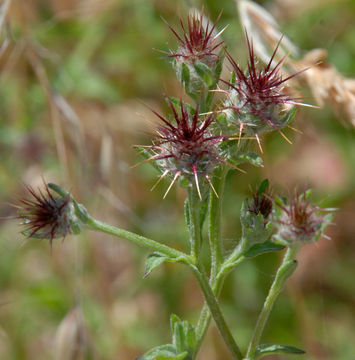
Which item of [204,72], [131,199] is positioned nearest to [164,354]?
[204,72]

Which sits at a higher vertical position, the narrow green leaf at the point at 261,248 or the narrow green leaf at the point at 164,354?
the narrow green leaf at the point at 261,248

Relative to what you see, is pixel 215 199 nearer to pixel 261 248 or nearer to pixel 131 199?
pixel 261 248

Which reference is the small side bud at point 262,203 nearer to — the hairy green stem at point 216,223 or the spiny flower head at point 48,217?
the hairy green stem at point 216,223

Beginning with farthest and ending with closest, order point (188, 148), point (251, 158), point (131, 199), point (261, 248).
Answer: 1. point (131, 199)
2. point (261, 248)
3. point (251, 158)
4. point (188, 148)

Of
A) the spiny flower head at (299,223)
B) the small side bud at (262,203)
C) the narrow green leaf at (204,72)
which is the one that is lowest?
the spiny flower head at (299,223)

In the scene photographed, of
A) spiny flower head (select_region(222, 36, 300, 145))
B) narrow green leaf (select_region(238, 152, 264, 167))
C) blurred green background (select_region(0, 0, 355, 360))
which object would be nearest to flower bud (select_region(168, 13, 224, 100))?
spiny flower head (select_region(222, 36, 300, 145))

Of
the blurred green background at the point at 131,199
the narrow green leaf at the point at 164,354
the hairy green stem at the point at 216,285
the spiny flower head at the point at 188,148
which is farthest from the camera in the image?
the blurred green background at the point at 131,199

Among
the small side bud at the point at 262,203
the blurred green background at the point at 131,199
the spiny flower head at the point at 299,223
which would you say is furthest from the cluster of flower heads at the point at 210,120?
the blurred green background at the point at 131,199

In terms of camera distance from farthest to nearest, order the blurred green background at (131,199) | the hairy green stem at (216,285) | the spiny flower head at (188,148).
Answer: the blurred green background at (131,199)
the hairy green stem at (216,285)
the spiny flower head at (188,148)
